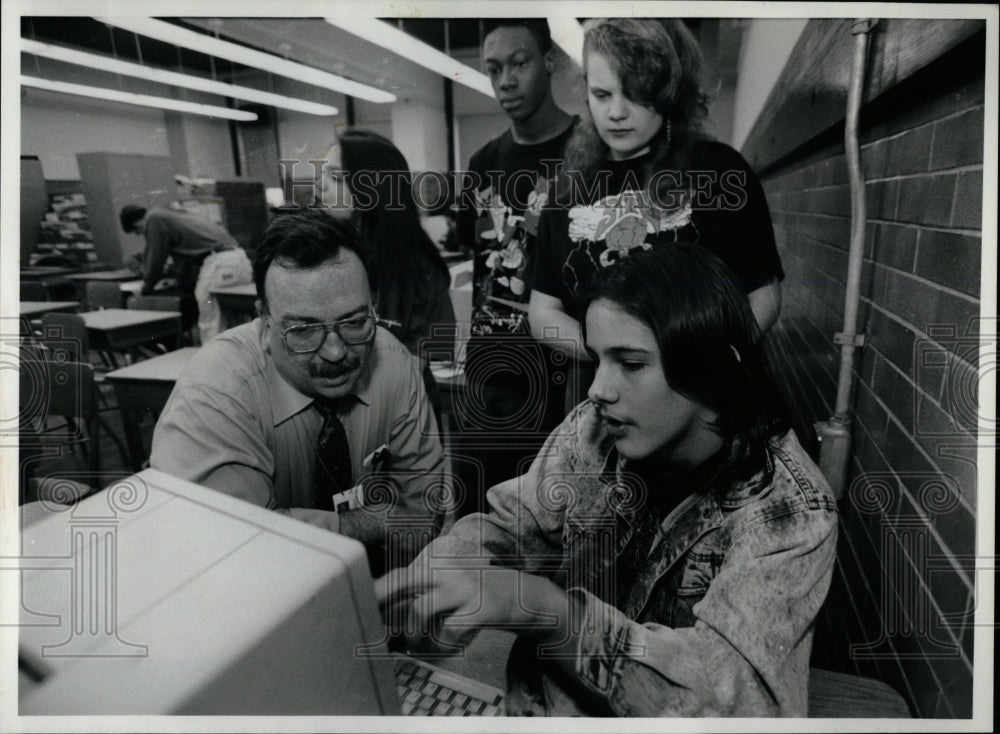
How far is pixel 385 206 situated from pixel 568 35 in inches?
16.6

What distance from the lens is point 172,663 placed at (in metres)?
0.60

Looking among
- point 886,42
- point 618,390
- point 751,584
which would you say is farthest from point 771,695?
point 886,42

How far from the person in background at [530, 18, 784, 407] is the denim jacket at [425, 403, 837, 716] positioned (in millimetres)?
183

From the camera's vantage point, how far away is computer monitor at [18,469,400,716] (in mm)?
612

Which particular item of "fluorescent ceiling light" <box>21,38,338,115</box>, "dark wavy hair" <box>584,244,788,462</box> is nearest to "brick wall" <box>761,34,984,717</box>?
"dark wavy hair" <box>584,244,788,462</box>

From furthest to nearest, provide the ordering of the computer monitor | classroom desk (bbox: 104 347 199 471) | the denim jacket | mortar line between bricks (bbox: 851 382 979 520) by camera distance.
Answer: classroom desk (bbox: 104 347 199 471) < mortar line between bricks (bbox: 851 382 979 520) < the denim jacket < the computer monitor

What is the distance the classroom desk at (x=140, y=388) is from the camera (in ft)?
3.55

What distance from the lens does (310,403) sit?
1102 millimetres

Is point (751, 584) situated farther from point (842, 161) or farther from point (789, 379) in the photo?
point (842, 161)

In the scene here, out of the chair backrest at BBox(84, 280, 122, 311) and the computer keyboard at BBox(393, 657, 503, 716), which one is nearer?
the computer keyboard at BBox(393, 657, 503, 716)

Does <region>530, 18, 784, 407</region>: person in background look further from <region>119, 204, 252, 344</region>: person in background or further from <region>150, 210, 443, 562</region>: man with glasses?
<region>119, 204, 252, 344</region>: person in background

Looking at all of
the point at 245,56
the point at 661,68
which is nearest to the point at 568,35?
the point at 661,68

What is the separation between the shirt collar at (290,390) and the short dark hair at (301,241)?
10cm

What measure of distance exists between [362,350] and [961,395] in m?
0.99
